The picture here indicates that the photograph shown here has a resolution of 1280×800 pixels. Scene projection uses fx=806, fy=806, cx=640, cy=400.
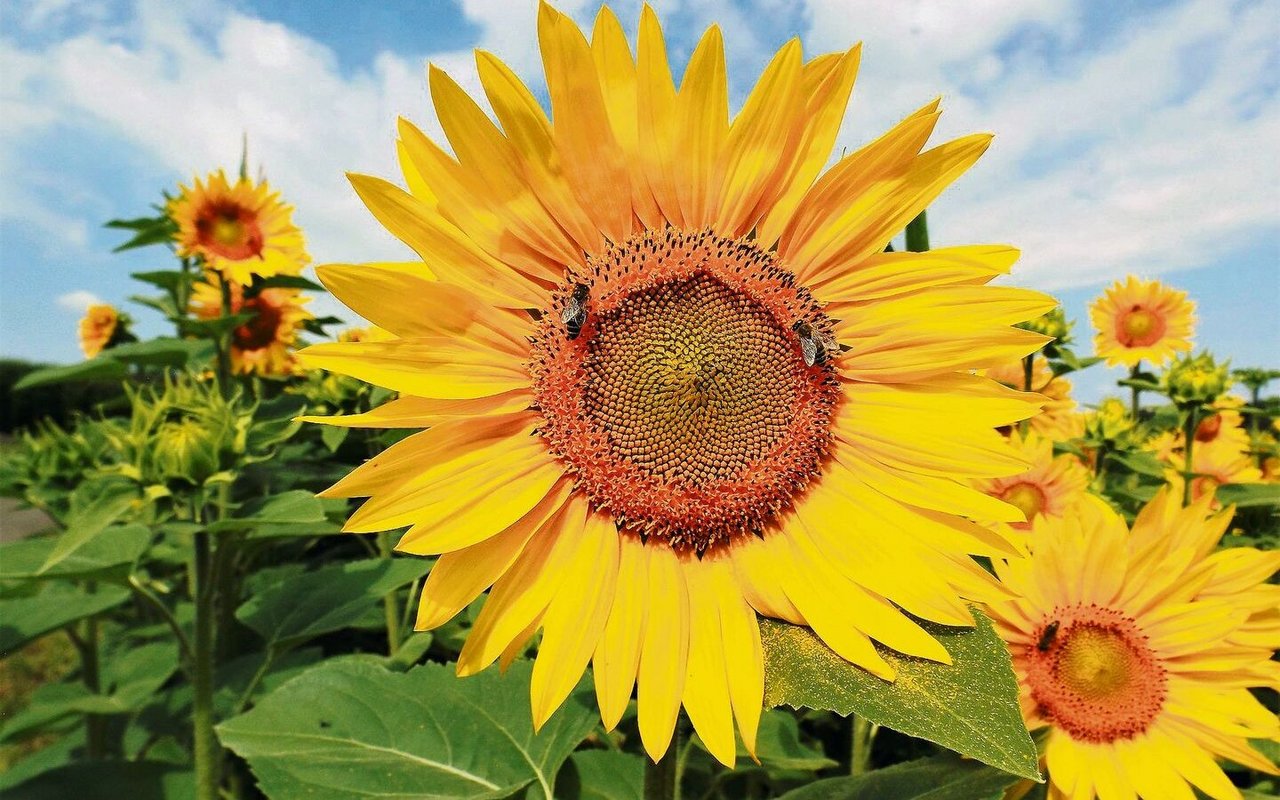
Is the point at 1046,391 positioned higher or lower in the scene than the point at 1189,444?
higher

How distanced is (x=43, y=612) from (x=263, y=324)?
218 centimetres

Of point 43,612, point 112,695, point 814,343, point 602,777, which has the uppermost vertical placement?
point 814,343

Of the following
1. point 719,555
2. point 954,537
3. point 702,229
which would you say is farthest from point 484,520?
point 954,537

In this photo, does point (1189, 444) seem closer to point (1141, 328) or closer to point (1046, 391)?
point (1046, 391)

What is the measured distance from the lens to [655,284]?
1.36 m

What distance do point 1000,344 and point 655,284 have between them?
0.56 meters

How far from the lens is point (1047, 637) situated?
1.92 metres

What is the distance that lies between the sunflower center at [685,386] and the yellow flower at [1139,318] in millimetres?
5543

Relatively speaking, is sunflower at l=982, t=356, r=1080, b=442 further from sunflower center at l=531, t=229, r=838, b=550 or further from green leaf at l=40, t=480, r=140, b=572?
green leaf at l=40, t=480, r=140, b=572

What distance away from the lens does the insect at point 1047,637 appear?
1915 millimetres

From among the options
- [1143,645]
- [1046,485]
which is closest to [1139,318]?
[1046,485]

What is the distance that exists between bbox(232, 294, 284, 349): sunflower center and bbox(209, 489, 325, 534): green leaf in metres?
2.55

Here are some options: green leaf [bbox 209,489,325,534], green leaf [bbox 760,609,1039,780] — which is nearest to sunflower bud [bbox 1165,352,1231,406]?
green leaf [bbox 760,609,1039,780]

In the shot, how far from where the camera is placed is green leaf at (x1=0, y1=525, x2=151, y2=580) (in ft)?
6.25
